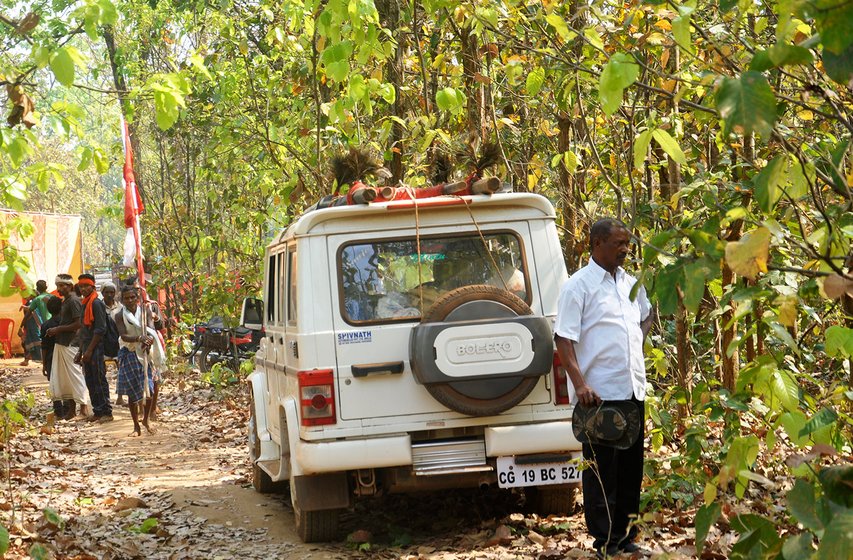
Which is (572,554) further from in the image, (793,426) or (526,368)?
(793,426)

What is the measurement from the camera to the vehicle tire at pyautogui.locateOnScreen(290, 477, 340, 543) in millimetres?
7211

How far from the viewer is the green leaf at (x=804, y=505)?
2809 mm

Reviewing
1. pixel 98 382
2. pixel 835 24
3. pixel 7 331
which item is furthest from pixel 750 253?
pixel 7 331

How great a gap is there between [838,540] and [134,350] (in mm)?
11598

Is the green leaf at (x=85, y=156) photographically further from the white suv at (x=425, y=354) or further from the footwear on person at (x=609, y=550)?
the footwear on person at (x=609, y=550)

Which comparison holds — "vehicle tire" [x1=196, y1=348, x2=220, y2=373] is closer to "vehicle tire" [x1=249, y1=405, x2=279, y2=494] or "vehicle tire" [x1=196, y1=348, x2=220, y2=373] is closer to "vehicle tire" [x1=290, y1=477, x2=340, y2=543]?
"vehicle tire" [x1=249, y1=405, x2=279, y2=494]

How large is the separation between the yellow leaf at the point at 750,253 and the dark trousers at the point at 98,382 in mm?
12726

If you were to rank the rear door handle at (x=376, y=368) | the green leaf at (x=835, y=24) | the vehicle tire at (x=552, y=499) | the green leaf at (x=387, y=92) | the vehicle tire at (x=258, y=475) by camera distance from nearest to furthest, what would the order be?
1. the green leaf at (x=835, y=24)
2. the rear door handle at (x=376, y=368)
3. the vehicle tire at (x=552, y=499)
4. the vehicle tire at (x=258, y=475)
5. the green leaf at (x=387, y=92)

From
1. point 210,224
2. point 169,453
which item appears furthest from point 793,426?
point 210,224

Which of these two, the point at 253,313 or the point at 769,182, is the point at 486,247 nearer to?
the point at 253,313

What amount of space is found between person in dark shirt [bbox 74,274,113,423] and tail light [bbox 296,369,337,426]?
8268 millimetres

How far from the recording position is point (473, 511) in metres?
7.84

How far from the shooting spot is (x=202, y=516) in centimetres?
862

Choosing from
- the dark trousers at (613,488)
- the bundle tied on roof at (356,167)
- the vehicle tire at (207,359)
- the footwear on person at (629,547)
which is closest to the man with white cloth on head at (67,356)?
the vehicle tire at (207,359)
